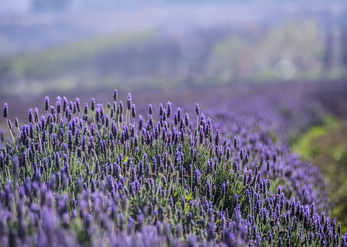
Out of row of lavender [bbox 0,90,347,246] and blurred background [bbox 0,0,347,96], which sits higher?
blurred background [bbox 0,0,347,96]

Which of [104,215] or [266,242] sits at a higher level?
[104,215]

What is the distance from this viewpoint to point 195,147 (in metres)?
3.20

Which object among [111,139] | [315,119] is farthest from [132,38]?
[111,139]

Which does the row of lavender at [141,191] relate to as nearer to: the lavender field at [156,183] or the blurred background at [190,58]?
the lavender field at [156,183]

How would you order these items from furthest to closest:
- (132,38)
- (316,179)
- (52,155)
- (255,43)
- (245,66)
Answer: (132,38)
(255,43)
(245,66)
(316,179)
(52,155)

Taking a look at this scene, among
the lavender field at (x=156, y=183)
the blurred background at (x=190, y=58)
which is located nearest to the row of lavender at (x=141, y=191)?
the lavender field at (x=156, y=183)

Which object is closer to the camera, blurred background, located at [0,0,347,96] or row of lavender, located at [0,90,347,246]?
row of lavender, located at [0,90,347,246]

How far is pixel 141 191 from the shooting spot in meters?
2.51

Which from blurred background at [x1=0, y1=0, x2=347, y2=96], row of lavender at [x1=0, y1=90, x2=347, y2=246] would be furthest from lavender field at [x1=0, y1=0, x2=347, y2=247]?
blurred background at [x1=0, y1=0, x2=347, y2=96]

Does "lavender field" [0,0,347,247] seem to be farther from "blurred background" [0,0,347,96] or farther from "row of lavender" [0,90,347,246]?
"blurred background" [0,0,347,96]

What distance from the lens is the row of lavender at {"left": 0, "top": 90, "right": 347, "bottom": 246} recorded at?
1996 mm

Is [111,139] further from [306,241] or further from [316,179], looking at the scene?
[316,179]

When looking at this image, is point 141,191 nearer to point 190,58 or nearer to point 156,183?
point 156,183

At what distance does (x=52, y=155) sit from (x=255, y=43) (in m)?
38.6
